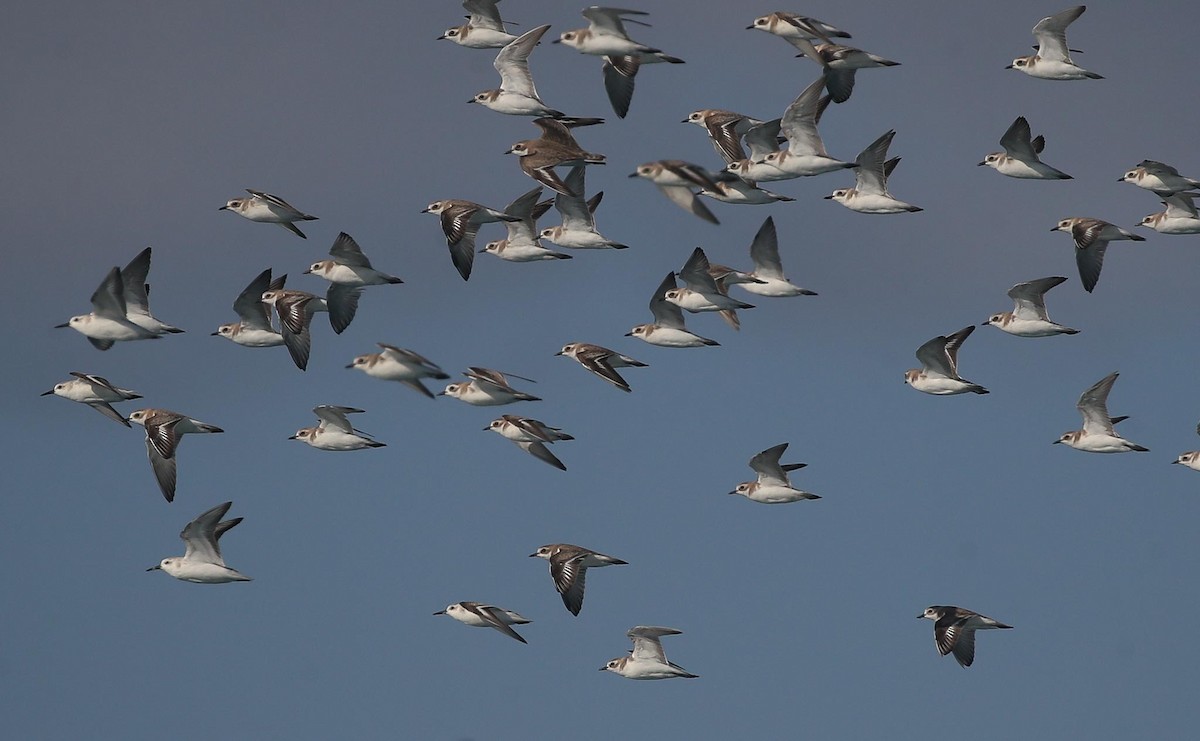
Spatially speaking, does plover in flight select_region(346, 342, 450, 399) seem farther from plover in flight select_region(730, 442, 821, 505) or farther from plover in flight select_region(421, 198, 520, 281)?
plover in flight select_region(730, 442, 821, 505)

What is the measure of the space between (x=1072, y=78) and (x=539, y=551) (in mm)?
12499

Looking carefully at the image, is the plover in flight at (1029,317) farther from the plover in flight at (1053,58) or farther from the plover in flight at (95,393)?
the plover in flight at (95,393)

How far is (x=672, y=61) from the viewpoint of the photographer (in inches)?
1416

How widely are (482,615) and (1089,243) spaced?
1261 cm

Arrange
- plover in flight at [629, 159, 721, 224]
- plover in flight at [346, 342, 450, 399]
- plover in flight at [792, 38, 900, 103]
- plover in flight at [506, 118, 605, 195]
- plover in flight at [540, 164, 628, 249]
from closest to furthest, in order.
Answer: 1. plover in flight at [629, 159, 721, 224]
2. plover in flight at [346, 342, 450, 399]
3. plover in flight at [792, 38, 900, 103]
4. plover in flight at [506, 118, 605, 195]
5. plover in flight at [540, 164, 628, 249]

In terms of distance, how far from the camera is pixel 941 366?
41.4 metres

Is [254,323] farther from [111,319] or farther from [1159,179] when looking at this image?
[1159,179]

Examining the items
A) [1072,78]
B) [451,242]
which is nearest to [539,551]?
[451,242]

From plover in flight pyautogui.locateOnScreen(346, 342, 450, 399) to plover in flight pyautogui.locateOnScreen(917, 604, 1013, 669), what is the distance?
11439mm

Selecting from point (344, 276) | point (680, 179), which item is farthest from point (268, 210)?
point (680, 179)

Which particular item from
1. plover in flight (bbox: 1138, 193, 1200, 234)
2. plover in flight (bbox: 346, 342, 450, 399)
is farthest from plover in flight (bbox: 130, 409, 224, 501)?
plover in flight (bbox: 1138, 193, 1200, 234)

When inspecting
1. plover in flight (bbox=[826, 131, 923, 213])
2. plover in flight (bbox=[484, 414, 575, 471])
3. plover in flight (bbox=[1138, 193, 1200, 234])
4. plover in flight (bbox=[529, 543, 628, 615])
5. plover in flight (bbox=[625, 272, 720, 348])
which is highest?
plover in flight (bbox=[826, 131, 923, 213])

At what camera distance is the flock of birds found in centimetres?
3856

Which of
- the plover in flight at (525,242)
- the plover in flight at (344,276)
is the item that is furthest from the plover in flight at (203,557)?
the plover in flight at (525,242)
